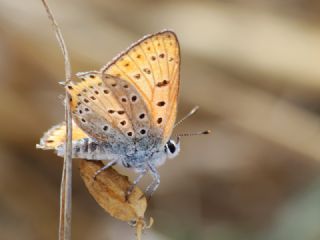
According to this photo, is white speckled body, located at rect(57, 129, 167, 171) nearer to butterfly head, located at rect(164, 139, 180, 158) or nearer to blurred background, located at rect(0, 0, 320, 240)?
butterfly head, located at rect(164, 139, 180, 158)

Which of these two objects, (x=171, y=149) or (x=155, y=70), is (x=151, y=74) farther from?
(x=171, y=149)

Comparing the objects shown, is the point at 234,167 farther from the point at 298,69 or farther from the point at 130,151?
the point at 130,151

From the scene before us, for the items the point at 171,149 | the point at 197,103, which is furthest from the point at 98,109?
the point at 197,103

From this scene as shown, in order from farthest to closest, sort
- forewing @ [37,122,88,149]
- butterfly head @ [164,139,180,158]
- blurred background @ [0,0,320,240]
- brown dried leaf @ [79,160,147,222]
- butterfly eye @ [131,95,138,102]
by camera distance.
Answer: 1. blurred background @ [0,0,320,240]
2. butterfly head @ [164,139,180,158]
3. butterfly eye @ [131,95,138,102]
4. forewing @ [37,122,88,149]
5. brown dried leaf @ [79,160,147,222]

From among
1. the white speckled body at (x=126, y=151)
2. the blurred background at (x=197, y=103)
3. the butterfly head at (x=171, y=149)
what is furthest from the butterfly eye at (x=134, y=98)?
the blurred background at (x=197, y=103)

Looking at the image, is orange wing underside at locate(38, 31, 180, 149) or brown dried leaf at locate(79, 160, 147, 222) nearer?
brown dried leaf at locate(79, 160, 147, 222)

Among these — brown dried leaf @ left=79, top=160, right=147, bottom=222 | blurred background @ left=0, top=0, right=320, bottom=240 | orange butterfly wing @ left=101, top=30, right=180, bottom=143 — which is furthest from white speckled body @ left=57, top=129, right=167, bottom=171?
blurred background @ left=0, top=0, right=320, bottom=240
